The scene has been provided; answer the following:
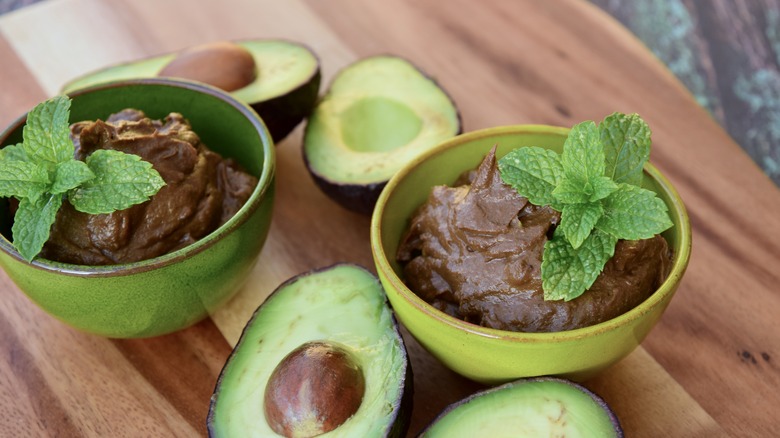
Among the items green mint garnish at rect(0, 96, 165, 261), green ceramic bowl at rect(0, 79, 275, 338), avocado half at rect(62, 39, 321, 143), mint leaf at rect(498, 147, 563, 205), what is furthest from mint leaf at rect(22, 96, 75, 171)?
mint leaf at rect(498, 147, 563, 205)

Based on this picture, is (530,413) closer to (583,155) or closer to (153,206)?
(583,155)

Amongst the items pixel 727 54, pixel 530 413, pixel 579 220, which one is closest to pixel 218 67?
pixel 579 220

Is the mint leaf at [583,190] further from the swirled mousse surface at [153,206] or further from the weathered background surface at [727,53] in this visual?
the weathered background surface at [727,53]

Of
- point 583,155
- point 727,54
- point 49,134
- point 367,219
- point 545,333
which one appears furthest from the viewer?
point 727,54

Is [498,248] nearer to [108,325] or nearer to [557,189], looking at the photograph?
[557,189]

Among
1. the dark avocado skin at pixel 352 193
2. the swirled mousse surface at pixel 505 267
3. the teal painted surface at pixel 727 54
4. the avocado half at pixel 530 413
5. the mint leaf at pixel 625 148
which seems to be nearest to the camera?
the avocado half at pixel 530 413

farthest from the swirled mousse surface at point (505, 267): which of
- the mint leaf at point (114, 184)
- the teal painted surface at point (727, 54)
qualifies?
the teal painted surface at point (727, 54)

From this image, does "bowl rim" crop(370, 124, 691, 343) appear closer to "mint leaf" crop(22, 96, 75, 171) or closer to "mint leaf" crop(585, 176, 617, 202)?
"mint leaf" crop(585, 176, 617, 202)
